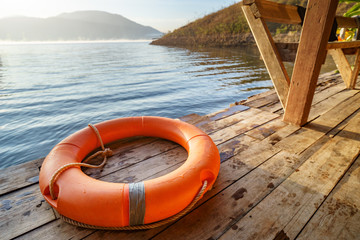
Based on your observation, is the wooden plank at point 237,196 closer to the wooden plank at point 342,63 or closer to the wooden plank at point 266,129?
the wooden plank at point 266,129

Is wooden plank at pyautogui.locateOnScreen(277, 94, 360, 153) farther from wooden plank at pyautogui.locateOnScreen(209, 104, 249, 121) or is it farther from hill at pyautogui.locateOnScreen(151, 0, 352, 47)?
hill at pyautogui.locateOnScreen(151, 0, 352, 47)

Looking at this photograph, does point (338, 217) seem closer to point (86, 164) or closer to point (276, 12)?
point (86, 164)

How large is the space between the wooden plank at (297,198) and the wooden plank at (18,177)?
155 centimetres

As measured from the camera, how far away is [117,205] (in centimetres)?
114

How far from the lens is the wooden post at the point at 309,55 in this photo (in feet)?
6.41

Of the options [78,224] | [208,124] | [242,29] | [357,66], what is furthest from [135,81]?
[242,29]

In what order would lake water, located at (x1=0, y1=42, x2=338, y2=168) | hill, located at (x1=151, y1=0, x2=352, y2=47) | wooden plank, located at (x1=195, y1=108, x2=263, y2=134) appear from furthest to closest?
hill, located at (x1=151, y1=0, x2=352, y2=47) → lake water, located at (x1=0, y1=42, x2=338, y2=168) → wooden plank, located at (x1=195, y1=108, x2=263, y2=134)

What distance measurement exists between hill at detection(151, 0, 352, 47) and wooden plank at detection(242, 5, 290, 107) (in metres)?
17.1

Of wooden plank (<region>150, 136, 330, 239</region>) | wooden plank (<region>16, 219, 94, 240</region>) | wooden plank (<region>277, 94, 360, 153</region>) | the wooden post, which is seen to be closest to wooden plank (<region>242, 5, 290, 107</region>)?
the wooden post

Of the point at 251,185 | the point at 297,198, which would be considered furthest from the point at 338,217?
the point at 251,185

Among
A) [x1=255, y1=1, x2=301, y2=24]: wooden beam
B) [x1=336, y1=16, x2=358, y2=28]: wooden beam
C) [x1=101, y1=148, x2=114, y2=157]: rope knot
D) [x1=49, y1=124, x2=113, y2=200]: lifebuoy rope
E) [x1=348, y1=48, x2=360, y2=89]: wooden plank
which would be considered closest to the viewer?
[x1=49, y1=124, x2=113, y2=200]: lifebuoy rope

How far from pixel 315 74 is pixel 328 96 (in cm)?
188

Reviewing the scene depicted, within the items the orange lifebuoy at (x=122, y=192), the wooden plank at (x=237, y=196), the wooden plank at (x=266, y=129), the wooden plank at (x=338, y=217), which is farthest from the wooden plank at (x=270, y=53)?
the orange lifebuoy at (x=122, y=192)

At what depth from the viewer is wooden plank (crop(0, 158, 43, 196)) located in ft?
5.01
